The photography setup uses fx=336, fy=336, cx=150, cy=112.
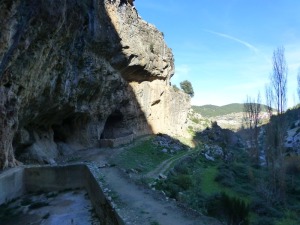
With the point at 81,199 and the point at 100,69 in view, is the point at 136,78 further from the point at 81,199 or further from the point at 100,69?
the point at 81,199

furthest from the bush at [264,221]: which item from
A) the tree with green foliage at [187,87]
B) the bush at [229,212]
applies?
the tree with green foliage at [187,87]

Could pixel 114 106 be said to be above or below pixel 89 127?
above

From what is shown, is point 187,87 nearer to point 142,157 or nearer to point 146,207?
point 142,157

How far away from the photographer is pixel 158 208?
1010 centimetres

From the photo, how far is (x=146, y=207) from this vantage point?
10273 mm

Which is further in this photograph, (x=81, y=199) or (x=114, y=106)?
(x=114, y=106)

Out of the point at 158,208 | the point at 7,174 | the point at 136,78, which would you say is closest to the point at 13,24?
the point at 7,174

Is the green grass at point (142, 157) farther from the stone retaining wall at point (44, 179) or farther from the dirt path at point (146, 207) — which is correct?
the dirt path at point (146, 207)

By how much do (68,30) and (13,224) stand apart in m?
11.1

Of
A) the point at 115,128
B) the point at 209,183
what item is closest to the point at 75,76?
the point at 209,183

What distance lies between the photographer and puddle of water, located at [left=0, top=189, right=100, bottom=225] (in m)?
12.2

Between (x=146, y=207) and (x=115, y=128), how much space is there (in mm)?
30826

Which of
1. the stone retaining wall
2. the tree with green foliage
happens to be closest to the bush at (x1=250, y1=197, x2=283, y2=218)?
the stone retaining wall

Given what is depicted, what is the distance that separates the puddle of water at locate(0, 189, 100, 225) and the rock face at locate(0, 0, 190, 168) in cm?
257
